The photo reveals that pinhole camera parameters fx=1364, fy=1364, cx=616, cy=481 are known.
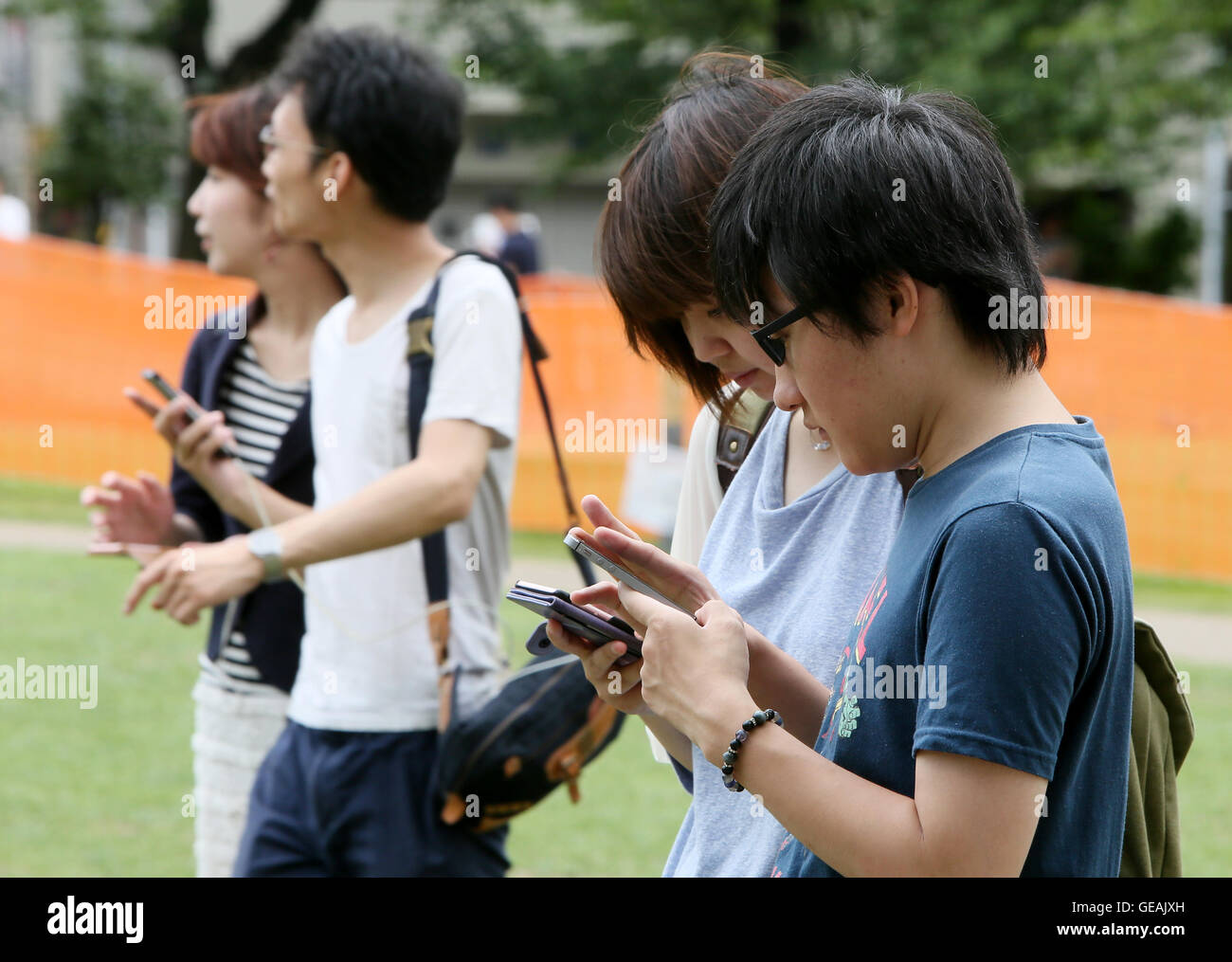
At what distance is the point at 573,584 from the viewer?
7.98m

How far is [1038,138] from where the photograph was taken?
15430 mm

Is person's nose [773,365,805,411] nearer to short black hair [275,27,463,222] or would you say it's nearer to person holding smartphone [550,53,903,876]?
person holding smartphone [550,53,903,876]

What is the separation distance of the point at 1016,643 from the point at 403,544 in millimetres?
1682

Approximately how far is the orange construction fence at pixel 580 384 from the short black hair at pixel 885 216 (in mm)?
7626

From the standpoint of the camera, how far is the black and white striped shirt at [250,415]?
3.03 metres

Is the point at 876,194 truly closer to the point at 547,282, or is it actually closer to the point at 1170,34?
the point at 547,282

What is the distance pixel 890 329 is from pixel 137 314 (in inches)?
411

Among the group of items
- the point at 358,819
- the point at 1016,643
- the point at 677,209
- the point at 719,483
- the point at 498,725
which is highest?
the point at 677,209

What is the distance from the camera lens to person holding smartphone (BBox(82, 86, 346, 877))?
117 inches

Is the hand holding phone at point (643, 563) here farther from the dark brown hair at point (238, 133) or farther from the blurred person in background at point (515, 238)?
the blurred person in background at point (515, 238)

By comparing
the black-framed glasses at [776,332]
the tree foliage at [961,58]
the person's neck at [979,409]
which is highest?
the tree foliage at [961,58]

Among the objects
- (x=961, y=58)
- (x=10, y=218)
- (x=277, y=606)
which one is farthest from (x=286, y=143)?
(x=961, y=58)

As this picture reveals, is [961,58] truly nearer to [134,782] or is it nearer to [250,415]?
[134,782]

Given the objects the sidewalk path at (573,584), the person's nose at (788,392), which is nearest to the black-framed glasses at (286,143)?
the person's nose at (788,392)
